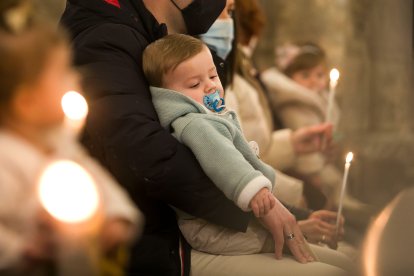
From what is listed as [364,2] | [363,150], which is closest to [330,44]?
[364,2]

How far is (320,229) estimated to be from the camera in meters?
1.47

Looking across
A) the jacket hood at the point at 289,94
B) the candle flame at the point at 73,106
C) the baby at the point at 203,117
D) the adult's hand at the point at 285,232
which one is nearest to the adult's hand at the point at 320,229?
the adult's hand at the point at 285,232

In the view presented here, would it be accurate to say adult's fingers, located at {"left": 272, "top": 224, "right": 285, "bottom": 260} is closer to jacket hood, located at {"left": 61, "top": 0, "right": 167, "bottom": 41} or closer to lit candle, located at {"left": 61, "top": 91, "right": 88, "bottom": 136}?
jacket hood, located at {"left": 61, "top": 0, "right": 167, "bottom": 41}

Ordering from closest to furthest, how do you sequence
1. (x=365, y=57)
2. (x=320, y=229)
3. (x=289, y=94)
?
(x=320, y=229)
(x=289, y=94)
(x=365, y=57)

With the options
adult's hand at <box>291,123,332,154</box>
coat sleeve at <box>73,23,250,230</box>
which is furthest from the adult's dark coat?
adult's hand at <box>291,123,332,154</box>

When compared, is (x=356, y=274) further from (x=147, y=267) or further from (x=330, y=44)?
(x=330, y=44)

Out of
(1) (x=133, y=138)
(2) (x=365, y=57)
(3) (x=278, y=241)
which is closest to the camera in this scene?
(1) (x=133, y=138)

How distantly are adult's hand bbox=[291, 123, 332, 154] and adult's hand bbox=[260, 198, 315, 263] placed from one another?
108 cm

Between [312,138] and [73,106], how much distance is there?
179cm

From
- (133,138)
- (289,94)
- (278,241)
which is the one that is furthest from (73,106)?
(289,94)

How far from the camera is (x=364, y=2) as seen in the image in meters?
4.68

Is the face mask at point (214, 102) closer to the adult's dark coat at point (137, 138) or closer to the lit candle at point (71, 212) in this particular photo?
the adult's dark coat at point (137, 138)

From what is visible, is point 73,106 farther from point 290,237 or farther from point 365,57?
point 365,57

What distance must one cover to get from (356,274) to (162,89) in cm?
41
